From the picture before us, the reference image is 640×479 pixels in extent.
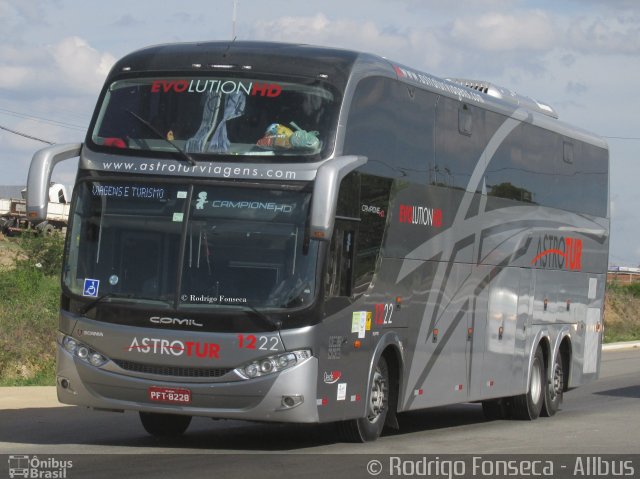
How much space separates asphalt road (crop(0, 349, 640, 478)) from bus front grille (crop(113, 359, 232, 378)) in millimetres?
792

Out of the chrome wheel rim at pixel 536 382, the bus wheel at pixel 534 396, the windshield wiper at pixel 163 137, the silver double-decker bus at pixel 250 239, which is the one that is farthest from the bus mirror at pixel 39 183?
the chrome wheel rim at pixel 536 382

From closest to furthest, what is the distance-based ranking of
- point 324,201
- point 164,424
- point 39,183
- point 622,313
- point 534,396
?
point 324,201 → point 39,183 → point 164,424 → point 534,396 → point 622,313

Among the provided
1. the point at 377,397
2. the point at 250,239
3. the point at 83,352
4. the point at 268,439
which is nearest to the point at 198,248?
the point at 250,239

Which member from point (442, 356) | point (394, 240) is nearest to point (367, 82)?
point (394, 240)

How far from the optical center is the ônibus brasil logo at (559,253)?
750 inches

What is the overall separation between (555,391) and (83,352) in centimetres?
950

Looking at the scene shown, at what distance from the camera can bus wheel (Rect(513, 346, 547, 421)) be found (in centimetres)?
1873

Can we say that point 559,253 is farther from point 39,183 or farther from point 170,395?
point 39,183

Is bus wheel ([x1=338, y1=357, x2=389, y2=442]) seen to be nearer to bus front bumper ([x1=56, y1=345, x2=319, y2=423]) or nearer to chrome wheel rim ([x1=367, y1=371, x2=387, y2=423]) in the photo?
chrome wheel rim ([x1=367, y1=371, x2=387, y2=423])

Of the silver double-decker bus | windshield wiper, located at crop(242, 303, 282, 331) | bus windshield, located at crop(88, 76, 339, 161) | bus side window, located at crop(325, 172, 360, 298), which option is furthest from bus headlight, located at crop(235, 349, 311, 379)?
bus windshield, located at crop(88, 76, 339, 161)

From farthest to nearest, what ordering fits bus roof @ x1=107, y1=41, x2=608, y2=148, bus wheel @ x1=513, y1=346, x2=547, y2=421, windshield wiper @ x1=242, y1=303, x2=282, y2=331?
bus wheel @ x1=513, y1=346, x2=547, y2=421 < bus roof @ x1=107, y1=41, x2=608, y2=148 < windshield wiper @ x1=242, y1=303, x2=282, y2=331

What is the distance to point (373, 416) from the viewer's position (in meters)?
13.8

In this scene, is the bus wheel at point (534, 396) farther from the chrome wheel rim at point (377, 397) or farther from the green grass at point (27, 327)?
the green grass at point (27, 327)

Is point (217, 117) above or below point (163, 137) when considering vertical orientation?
above
